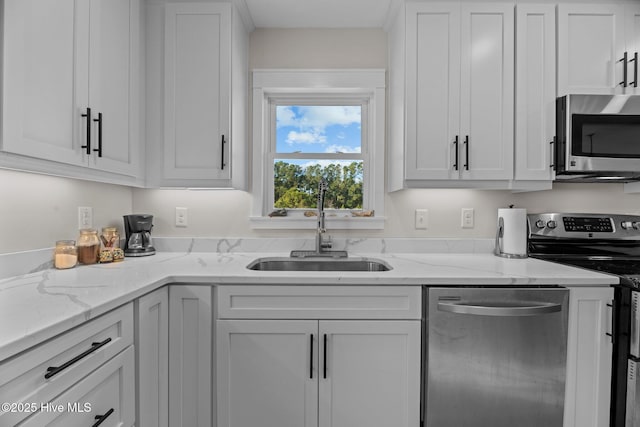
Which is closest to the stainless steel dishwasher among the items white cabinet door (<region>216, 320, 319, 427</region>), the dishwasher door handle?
the dishwasher door handle

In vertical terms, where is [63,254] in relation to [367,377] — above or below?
above

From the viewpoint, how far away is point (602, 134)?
1709mm

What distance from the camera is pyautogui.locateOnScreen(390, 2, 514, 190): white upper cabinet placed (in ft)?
5.95

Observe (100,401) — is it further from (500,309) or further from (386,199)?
(386,199)

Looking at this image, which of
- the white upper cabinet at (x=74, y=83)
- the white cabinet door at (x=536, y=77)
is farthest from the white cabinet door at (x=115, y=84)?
the white cabinet door at (x=536, y=77)

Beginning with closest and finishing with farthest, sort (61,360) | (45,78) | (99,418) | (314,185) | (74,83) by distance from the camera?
(61,360)
(99,418)
(45,78)
(74,83)
(314,185)

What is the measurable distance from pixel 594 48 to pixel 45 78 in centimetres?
254

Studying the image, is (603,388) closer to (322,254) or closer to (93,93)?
(322,254)

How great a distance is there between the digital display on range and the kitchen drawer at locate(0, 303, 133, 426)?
2.30 meters

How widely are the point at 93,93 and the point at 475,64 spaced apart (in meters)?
1.85

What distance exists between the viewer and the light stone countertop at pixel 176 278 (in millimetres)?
850

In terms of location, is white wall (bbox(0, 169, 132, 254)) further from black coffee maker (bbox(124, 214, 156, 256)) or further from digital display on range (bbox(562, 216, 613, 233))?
digital display on range (bbox(562, 216, 613, 233))

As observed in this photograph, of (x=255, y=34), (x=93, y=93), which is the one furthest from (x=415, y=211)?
(x=93, y=93)

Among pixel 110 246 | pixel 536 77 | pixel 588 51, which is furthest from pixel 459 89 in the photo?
pixel 110 246
